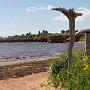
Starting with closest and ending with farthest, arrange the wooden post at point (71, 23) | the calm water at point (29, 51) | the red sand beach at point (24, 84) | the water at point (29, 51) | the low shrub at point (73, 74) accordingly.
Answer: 1. the low shrub at point (73, 74)
2. the wooden post at point (71, 23)
3. the red sand beach at point (24, 84)
4. the water at point (29, 51)
5. the calm water at point (29, 51)

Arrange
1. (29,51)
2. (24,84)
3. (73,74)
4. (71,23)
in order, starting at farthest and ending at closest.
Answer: (29,51)
(24,84)
(71,23)
(73,74)

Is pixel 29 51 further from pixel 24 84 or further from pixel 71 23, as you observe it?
pixel 71 23

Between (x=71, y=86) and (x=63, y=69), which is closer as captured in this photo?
A: (x=71, y=86)

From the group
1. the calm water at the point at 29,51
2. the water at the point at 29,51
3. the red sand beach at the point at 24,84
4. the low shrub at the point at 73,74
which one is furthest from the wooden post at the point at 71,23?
the calm water at the point at 29,51

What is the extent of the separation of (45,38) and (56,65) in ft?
420

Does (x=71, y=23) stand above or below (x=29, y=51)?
above

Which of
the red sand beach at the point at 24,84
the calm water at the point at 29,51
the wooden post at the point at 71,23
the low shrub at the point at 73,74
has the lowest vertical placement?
the calm water at the point at 29,51

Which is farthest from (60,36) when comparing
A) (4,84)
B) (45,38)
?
(4,84)

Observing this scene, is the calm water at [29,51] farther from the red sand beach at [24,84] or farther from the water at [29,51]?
the red sand beach at [24,84]

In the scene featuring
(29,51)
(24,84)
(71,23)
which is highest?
(71,23)

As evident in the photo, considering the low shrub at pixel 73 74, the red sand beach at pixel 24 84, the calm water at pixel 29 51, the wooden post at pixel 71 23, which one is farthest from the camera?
the calm water at pixel 29 51

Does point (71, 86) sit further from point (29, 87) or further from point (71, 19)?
point (29, 87)

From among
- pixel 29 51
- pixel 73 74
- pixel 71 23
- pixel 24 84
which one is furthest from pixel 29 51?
pixel 73 74

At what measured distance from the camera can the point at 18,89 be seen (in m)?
14.7
